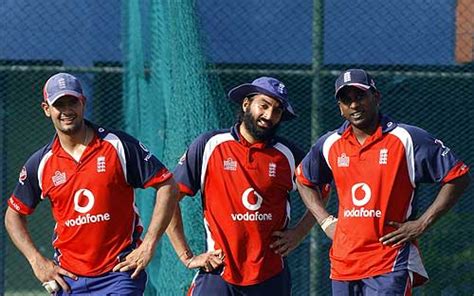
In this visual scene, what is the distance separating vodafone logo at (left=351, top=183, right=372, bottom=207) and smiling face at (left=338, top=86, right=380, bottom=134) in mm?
326

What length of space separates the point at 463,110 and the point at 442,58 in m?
0.49

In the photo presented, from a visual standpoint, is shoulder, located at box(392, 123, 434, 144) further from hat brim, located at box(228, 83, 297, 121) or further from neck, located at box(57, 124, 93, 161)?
neck, located at box(57, 124, 93, 161)

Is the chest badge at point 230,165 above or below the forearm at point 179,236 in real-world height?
above

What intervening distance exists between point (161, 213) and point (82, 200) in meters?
0.45

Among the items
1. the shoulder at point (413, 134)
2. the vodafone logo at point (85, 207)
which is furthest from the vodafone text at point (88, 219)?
the shoulder at point (413, 134)

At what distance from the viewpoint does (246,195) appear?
7230mm

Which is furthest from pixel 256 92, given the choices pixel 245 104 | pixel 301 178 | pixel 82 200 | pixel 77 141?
pixel 82 200

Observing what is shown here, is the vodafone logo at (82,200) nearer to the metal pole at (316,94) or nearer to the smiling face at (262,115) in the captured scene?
the smiling face at (262,115)

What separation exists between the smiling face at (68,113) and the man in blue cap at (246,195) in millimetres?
797

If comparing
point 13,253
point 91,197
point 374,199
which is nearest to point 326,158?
point 374,199

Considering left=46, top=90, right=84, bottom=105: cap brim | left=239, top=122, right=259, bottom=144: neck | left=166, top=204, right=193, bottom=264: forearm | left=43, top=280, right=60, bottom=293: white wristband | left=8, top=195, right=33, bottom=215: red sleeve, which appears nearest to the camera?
left=46, top=90, right=84, bottom=105: cap brim

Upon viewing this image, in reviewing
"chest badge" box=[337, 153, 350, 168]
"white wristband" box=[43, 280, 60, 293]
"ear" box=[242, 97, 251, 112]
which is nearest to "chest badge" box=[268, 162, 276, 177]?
"ear" box=[242, 97, 251, 112]

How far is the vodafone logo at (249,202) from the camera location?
23.7 feet

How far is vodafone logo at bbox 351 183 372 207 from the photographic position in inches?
269
